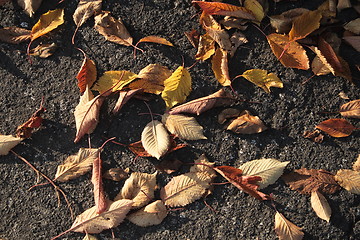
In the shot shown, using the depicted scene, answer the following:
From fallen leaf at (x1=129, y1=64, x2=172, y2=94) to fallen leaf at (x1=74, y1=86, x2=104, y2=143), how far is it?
8.0 inches

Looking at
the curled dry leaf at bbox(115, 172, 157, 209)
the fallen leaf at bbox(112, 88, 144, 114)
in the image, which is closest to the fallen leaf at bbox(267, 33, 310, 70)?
the fallen leaf at bbox(112, 88, 144, 114)

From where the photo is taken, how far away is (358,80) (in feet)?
6.80

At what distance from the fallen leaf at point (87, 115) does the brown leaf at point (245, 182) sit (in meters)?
0.69

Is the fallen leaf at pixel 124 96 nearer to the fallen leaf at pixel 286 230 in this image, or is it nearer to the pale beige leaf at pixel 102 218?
the pale beige leaf at pixel 102 218

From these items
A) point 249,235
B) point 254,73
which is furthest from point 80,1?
point 249,235

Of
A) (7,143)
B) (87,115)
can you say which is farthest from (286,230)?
(7,143)

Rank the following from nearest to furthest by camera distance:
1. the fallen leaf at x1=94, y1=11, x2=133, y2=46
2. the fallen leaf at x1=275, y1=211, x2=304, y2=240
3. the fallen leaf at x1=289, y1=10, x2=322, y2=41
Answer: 1. the fallen leaf at x1=275, y1=211, x2=304, y2=240
2. the fallen leaf at x1=289, y1=10, x2=322, y2=41
3. the fallen leaf at x1=94, y1=11, x2=133, y2=46

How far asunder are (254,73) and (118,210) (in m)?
0.98

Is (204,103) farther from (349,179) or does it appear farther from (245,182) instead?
(349,179)

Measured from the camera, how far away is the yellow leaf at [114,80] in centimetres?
212

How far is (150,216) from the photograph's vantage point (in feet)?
6.59

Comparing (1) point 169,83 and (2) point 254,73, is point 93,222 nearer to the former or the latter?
(1) point 169,83

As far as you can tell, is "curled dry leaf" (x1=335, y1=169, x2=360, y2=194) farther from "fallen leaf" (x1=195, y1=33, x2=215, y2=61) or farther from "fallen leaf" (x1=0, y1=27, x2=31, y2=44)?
"fallen leaf" (x1=0, y1=27, x2=31, y2=44)

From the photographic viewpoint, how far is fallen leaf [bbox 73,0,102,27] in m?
2.22
